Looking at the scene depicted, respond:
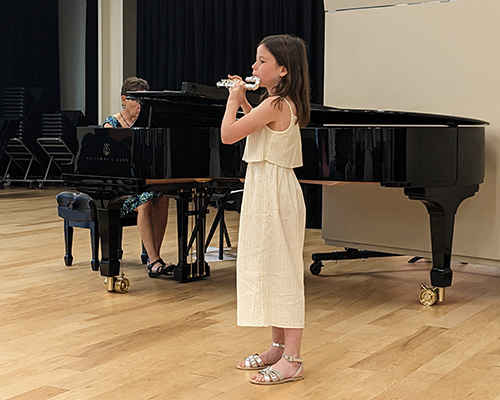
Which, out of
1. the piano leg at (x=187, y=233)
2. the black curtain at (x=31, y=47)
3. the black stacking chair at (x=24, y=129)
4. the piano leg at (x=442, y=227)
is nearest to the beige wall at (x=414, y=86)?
the piano leg at (x=442, y=227)

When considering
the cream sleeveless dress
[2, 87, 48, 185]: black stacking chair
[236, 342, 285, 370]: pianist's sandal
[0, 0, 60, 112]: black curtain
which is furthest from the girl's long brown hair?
[0, 0, 60, 112]: black curtain

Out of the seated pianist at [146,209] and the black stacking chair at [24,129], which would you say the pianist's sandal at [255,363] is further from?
the black stacking chair at [24,129]

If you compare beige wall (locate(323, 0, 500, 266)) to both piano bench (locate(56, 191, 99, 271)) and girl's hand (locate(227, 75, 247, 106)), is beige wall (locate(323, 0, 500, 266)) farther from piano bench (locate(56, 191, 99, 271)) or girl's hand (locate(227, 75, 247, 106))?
girl's hand (locate(227, 75, 247, 106))

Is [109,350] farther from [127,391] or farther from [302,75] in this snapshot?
[302,75]

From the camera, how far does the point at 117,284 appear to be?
169 inches

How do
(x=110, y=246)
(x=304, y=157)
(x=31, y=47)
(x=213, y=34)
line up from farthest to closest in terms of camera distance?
1. (x=31, y=47)
2. (x=213, y=34)
3. (x=110, y=246)
4. (x=304, y=157)

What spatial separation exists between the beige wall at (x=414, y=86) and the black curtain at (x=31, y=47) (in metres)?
6.68

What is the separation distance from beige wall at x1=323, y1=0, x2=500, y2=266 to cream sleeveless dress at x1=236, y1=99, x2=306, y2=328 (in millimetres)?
2246

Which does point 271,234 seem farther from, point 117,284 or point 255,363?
point 117,284

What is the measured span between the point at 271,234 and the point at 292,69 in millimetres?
570

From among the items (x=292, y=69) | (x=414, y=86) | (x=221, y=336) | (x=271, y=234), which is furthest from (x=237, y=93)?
(x=414, y=86)

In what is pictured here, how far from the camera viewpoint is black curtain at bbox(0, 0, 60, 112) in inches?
432

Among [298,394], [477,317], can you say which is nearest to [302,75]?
[298,394]

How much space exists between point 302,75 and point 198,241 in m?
2.06
